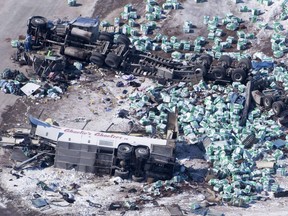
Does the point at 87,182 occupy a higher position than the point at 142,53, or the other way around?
the point at 142,53

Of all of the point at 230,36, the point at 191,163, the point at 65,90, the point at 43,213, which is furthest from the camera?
the point at 230,36

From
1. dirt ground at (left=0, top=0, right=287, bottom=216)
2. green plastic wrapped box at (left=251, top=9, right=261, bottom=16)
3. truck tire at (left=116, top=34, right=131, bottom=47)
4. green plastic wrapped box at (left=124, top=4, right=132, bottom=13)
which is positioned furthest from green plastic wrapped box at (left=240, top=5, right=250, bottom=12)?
truck tire at (left=116, top=34, right=131, bottom=47)

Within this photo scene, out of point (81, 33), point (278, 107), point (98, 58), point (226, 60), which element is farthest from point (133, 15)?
point (278, 107)

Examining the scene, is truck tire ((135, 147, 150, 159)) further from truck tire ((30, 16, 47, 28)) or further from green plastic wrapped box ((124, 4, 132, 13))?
green plastic wrapped box ((124, 4, 132, 13))

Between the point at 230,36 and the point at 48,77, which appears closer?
the point at 48,77

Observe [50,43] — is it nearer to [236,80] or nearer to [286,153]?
[236,80]

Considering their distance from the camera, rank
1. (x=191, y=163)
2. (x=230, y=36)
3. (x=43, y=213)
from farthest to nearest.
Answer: (x=230, y=36) < (x=191, y=163) < (x=43, y=213)

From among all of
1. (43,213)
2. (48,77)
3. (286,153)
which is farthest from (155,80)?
(43,213)
